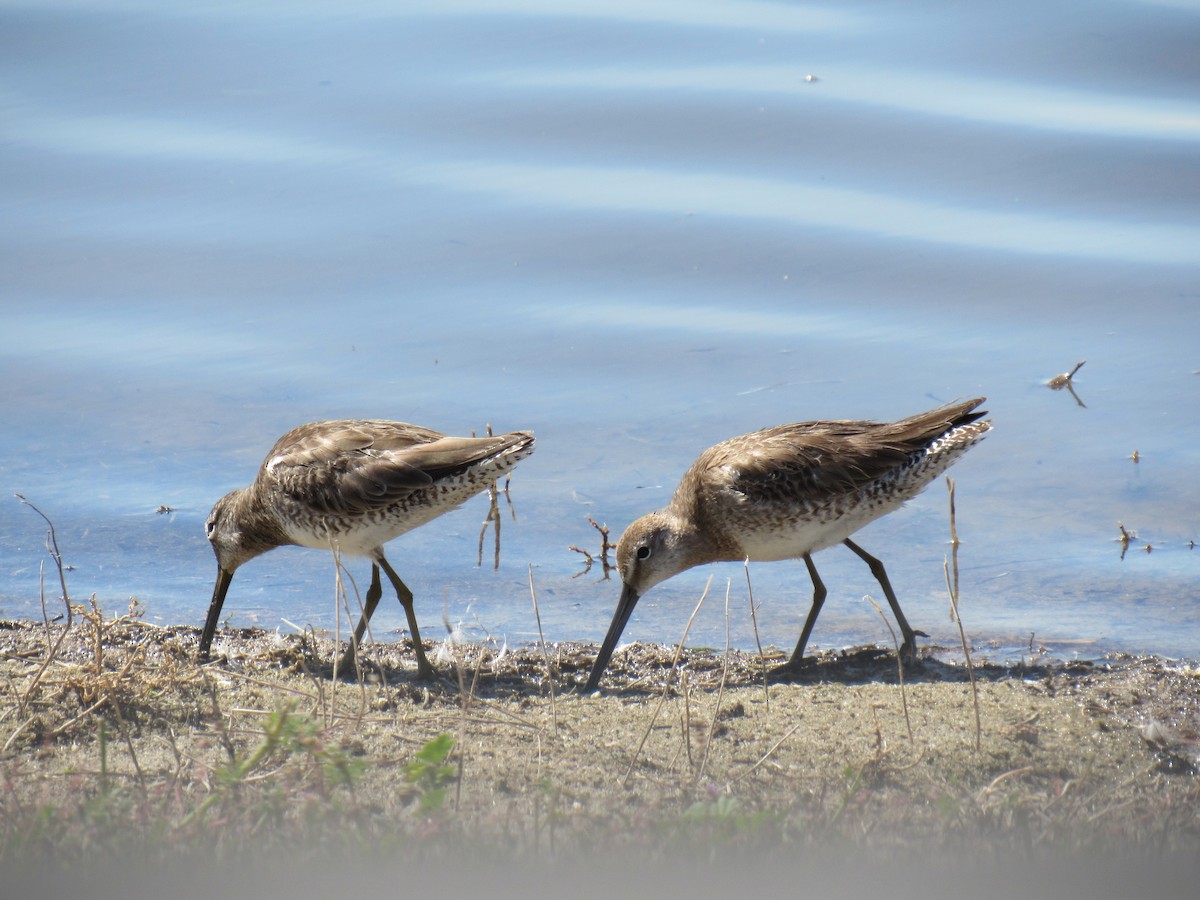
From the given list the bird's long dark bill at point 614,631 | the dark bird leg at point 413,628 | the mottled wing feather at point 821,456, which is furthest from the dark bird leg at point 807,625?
the dark bird leg at point 413,628

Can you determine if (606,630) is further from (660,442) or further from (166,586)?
(166,586)

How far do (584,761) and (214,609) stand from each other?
6.51 ft

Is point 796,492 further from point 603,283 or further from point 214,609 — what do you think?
point 603,283

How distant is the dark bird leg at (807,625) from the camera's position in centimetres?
476

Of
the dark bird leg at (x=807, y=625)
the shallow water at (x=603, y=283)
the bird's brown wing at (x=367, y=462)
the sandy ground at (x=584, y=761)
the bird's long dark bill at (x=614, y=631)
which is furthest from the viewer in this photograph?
the shallow water at (x=603, y=283)

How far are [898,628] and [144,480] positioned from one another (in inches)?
130

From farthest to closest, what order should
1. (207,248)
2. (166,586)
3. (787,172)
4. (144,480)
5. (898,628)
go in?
1. (787,172)
2. (207,248)
3. (144,480)
4. (166,586)
5. (898,628)

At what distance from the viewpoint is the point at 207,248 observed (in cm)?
777

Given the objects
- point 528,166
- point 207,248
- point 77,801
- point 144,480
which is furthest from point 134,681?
point 528,166

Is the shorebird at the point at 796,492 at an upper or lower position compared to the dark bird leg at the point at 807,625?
upper

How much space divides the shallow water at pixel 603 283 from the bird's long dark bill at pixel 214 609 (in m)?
0.18

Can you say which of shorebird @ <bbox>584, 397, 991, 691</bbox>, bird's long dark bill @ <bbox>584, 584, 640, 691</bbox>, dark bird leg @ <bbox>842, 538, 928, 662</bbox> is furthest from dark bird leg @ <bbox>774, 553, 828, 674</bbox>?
bird's long dark bill @ <bbox>584, 584, 640, 691</bbox>

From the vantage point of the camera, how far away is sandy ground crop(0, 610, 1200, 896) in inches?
96.8

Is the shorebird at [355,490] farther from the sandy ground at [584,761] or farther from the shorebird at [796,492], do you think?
the shorebird at [796,492]
